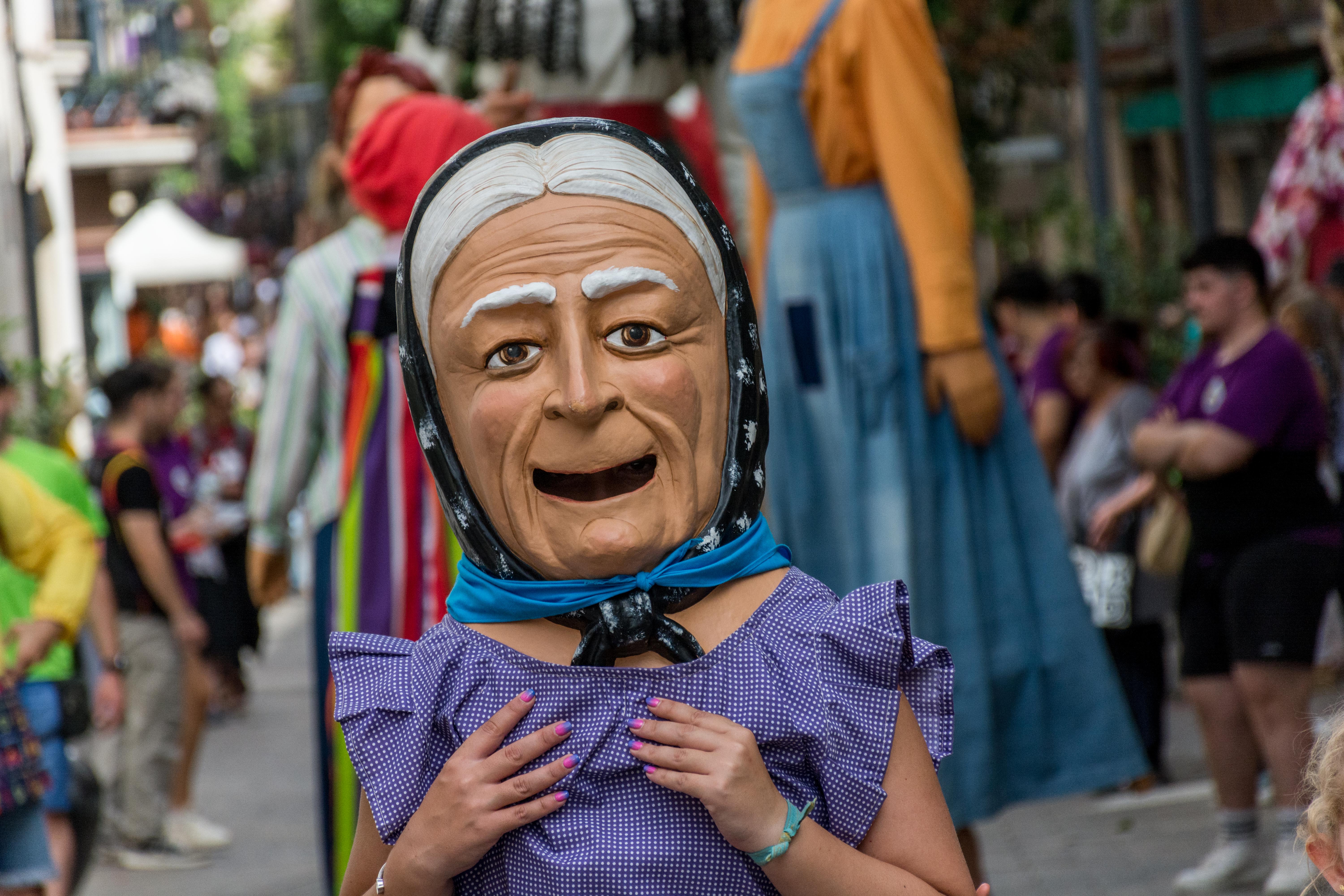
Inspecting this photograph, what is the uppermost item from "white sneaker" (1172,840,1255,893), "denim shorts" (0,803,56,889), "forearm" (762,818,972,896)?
"forearm" (762,818,972,896)

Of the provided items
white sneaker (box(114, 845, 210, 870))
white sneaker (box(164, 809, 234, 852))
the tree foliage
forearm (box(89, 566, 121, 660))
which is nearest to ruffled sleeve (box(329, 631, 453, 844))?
forearm (box(89, 566, 121, 660))

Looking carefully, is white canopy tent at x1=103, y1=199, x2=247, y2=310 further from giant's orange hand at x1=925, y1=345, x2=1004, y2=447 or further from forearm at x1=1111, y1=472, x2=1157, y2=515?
giant's orange hand at x1=925, y1=345, x2=1004, y2=447

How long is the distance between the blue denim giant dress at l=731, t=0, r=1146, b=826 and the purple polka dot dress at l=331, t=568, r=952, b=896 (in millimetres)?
1883

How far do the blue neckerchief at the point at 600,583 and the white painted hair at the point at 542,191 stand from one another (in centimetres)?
27

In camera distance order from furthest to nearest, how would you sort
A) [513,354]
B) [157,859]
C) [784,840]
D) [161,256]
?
[161,256]
[157,859]
[513,354]
[784,840]

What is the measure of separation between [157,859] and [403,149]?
4.00 meters

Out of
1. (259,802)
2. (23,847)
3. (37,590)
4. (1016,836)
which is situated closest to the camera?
(23,847)

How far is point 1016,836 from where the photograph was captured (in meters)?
5.97

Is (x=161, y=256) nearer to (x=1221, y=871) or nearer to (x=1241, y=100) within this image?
(x=1241, y=100)

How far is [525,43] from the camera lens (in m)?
5.07

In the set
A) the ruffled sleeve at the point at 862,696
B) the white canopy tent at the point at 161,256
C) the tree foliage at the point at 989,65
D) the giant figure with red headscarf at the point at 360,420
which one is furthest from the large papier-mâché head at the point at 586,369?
the white canopy tent at the point at 161,256

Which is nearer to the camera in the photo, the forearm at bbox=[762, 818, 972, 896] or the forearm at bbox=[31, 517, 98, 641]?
the forearm at bbox=[762, 818, 972, 896]

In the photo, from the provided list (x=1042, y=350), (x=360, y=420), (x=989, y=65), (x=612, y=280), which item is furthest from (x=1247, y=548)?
(x=989, y=65)

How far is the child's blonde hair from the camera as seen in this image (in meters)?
1.95
